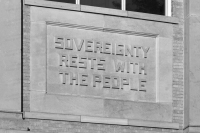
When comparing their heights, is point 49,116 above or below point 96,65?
below

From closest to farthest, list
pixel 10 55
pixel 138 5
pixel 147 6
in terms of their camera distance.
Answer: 1. pixel 10 55
2. pixel 138 5
3. pixel 147 6

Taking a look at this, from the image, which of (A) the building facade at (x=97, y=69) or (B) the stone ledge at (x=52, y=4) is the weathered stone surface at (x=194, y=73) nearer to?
(A) the building facade at (x=97, y=69)

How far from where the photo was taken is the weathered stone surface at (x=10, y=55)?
19.0 m

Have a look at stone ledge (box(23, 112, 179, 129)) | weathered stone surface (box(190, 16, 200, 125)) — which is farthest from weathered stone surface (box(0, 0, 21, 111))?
weathered stone surface (box(190, 16, 200, 125))

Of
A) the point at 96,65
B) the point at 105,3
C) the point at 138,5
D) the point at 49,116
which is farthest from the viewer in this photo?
the point at 138,5

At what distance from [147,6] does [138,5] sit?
0.85 ft

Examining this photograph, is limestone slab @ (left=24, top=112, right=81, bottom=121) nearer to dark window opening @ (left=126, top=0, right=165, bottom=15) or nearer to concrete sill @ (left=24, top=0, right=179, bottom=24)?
concrete sill @ (left=24, top=0, right=179, bottom=24)

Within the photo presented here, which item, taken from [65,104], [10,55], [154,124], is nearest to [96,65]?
[65,104]

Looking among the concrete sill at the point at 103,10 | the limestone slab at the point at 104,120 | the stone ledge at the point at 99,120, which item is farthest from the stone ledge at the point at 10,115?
the concrete sill at the point at 103,10

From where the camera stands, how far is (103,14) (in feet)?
67.6

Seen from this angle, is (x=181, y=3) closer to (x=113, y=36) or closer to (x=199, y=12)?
(x=199, y=12)

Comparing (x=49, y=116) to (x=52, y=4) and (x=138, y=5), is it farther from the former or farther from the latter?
(x=138, y=5)

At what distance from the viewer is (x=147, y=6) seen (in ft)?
70.5

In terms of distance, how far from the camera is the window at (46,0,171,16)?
2072cm
